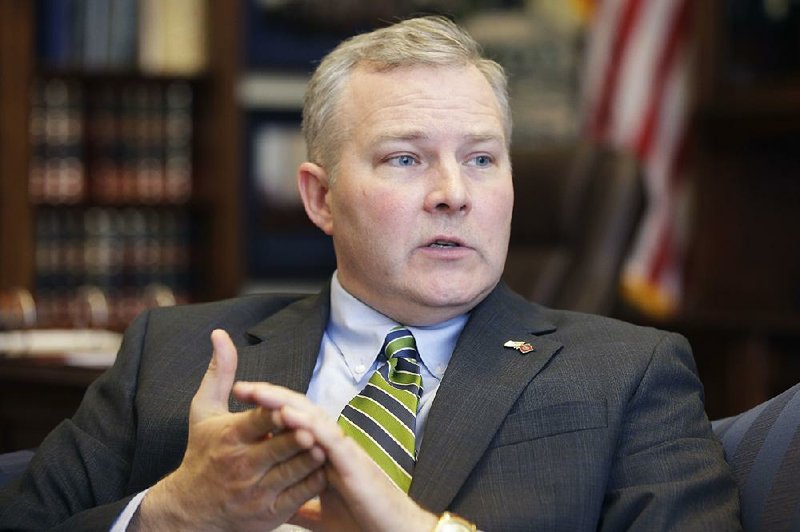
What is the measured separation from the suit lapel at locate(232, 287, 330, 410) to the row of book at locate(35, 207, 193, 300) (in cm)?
270

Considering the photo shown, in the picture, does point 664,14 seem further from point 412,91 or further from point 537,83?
point 412,91

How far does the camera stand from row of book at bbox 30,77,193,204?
4613mm

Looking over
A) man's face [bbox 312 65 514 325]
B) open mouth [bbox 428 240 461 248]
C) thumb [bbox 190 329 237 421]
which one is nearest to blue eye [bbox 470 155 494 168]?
man's face [bbox 312 65 514 325]

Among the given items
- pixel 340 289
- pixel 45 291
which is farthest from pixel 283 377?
pixel 45 291

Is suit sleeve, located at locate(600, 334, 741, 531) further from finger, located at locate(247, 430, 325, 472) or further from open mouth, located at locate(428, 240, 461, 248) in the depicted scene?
finger, located at locate(247, 430, 325, 472)

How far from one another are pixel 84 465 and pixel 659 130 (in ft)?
10.8

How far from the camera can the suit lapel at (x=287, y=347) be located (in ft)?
6.47

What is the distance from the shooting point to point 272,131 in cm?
501

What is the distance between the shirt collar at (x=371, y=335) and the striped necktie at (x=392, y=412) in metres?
0.02

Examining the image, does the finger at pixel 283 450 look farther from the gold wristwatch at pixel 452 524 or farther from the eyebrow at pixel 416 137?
the eyebrow at pixel 416 137

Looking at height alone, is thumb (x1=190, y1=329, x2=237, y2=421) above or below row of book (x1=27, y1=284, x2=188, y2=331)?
above

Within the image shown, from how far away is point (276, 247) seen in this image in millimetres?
5113

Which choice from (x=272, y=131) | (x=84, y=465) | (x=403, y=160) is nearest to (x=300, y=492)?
(x=84, y=465)

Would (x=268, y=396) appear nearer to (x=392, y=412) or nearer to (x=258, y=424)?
(x=258, y=424)
